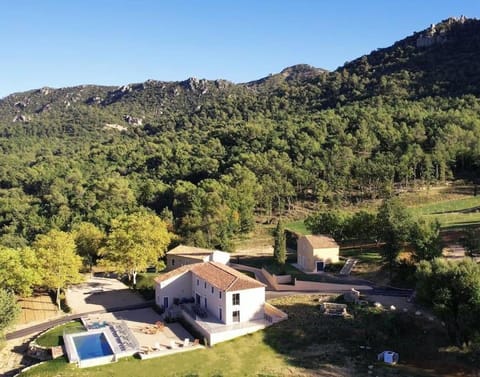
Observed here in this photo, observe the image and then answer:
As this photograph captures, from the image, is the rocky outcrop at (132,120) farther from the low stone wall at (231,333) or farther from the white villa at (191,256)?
the low stone wall at (231,333)

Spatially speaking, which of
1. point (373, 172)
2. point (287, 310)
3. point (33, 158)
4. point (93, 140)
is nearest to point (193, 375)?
point (287, 310)

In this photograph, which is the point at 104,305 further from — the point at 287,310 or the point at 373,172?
the point at 373,172

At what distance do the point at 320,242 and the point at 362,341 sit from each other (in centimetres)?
1598

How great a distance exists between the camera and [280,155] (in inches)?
3130

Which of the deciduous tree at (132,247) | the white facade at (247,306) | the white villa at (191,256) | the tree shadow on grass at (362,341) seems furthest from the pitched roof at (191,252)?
the tree shadow on grass at (362,341)

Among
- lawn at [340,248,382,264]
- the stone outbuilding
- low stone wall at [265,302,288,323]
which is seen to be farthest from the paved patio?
lawn at [340,248,382,264]

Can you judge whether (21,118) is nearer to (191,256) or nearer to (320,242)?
(191,256)

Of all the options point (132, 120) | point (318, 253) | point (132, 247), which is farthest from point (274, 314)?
point (132, 120)

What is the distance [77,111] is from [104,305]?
158 metres

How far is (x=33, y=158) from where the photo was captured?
125312mm

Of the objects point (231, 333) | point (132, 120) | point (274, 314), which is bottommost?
point (231, 333)

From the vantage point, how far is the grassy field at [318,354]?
28188 mm

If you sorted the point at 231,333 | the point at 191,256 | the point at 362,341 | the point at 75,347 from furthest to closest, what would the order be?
the point at 191,256 → the point at 231,333 → the point at 75,347 → the point at 362,341

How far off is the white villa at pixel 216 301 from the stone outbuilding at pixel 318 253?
1059 cm
